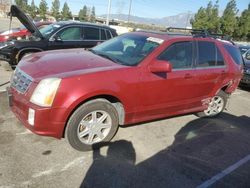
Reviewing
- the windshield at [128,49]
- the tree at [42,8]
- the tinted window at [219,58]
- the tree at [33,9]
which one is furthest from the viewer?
the tree at [33,9]

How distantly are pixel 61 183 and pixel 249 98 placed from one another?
727cm

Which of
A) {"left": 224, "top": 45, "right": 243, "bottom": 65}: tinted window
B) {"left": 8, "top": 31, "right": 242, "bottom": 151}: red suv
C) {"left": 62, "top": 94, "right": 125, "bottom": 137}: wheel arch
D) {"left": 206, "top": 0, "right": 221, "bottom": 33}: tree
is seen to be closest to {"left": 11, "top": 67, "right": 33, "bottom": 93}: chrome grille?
{"left": 8, "top": 31, "right": 242, "bottom": 151}: red suv

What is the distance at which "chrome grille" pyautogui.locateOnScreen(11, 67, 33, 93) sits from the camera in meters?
3.97

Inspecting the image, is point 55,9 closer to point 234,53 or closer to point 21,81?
point 234,53

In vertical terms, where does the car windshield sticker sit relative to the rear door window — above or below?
above

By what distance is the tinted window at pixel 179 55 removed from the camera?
4.90 metres

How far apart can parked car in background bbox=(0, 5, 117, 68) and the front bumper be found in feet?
14.9

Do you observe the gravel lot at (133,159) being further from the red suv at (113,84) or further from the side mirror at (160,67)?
the side mirror at (160,67)

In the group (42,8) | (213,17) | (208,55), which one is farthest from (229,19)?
(208,55)

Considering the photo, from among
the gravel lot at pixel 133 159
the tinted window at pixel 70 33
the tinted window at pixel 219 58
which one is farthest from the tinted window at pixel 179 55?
the tinted window at pixel 70 33

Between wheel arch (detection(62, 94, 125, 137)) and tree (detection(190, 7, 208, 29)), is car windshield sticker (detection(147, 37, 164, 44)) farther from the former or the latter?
tree (detection(190, 7, 208, 29))

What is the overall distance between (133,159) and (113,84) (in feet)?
3.67

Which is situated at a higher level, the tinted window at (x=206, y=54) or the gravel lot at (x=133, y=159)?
the tinted window at (x=206, y=54)

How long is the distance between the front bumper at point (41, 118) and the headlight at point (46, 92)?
69mm
